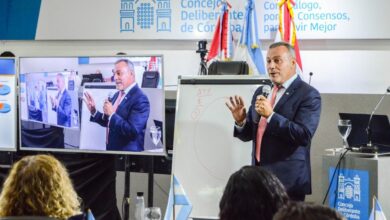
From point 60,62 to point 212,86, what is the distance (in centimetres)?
130

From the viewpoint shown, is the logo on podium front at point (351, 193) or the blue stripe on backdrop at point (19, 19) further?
the blue stripe on backdrop at point (19, 19)

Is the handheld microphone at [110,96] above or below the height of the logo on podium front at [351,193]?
above

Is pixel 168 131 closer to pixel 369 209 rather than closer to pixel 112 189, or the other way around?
pixel 112 189

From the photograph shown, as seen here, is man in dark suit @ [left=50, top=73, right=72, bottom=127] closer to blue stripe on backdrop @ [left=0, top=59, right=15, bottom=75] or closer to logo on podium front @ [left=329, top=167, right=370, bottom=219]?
blue stripe on backdrop @ [left=0, top=59, right=15, bottom=75]

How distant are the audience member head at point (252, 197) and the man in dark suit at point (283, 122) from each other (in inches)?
79.3

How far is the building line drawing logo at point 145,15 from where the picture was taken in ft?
19.7

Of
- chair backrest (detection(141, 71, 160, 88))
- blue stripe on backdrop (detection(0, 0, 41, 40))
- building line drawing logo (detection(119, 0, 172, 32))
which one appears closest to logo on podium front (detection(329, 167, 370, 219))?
chair backrest (detection(141, 71, 160, 88))

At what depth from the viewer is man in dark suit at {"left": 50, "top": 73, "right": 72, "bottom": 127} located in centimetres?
480

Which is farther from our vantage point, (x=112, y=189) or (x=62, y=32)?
(x=62, y=32)

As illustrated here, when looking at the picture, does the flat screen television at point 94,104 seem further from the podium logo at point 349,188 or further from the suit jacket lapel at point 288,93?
the podium logo at point 349,188

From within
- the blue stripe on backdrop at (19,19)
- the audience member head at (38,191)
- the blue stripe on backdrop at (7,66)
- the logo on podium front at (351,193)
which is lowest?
the logo on podium front at (351,193)

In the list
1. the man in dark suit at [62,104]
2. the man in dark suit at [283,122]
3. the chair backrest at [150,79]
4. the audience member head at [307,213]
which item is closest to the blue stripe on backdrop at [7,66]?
the man in dark suit at [62,104]

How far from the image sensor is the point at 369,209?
12.5ft

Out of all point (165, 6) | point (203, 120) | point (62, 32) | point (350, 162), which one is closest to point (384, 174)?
point (350, 162)
